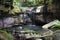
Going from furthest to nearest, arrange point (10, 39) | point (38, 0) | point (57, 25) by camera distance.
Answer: point (38, 0), point (57, 25), point (10, 39)

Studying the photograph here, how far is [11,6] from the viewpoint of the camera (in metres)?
14.9

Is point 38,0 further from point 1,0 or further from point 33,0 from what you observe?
point 1,0

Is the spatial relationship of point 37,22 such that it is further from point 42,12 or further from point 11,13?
point 11,13

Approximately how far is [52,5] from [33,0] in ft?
23.7

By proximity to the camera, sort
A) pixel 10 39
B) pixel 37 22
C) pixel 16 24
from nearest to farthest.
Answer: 1. pixel 10 39
2. pixel 16 24
3. pixel 37 22

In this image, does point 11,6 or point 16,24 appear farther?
point 11,6

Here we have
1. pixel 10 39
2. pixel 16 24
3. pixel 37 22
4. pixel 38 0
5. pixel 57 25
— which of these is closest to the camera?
pixel 10 39

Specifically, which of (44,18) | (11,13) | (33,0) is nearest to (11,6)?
(11,13)

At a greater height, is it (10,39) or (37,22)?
(10,39)

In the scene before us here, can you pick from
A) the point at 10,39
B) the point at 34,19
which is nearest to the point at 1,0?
the point at 34,19

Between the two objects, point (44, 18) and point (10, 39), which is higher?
point (10, 39)

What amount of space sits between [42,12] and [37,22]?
0.96 metres

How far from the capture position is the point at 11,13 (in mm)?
14352

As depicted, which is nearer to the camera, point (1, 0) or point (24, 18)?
point (1, 0)
